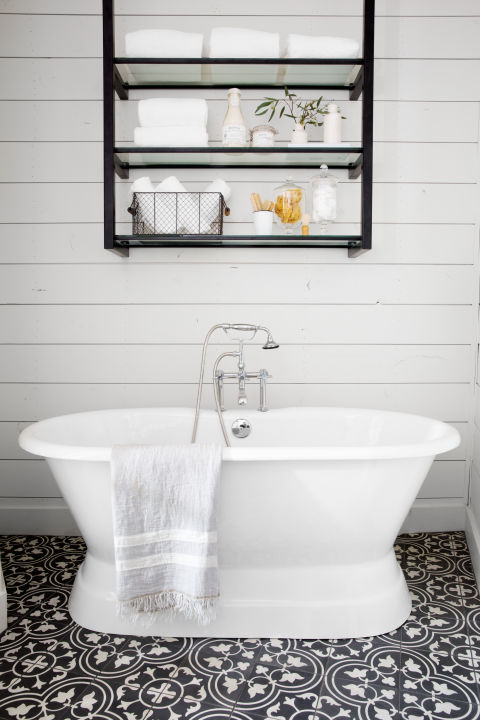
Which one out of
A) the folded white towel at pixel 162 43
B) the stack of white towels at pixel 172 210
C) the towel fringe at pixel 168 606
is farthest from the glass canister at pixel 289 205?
the towel fringe at pixel 168 606

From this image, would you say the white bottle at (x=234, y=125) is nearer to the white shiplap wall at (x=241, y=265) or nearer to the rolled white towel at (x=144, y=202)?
Answer: the white shiplap wall at (x=241, y=265)

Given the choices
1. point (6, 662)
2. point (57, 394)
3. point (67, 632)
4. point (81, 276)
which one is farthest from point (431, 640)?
point (81, 276)

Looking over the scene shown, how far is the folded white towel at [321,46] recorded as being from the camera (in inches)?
89.1

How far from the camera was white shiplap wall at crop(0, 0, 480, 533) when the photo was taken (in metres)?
2.48

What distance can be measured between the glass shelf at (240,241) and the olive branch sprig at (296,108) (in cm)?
49

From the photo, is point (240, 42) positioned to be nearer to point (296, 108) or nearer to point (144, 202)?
point (296, 108)

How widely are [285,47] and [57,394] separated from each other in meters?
1.81

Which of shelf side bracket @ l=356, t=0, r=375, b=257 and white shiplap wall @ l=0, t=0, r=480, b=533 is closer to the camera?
shelf side bracket @ l=356, t=0, r=375, b=257

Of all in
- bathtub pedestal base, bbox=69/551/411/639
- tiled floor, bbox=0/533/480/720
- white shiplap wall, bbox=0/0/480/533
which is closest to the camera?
tiled floor, bbox=0/533/480/720

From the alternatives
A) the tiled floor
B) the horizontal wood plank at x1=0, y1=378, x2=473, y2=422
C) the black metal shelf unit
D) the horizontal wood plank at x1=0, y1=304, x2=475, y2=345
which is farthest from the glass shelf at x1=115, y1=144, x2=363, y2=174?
the tiled floor

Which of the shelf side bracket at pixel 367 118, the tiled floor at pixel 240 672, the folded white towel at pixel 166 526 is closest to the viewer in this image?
the tiled floor at pixel 240 672

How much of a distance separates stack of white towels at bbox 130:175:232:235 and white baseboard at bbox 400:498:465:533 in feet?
5.19

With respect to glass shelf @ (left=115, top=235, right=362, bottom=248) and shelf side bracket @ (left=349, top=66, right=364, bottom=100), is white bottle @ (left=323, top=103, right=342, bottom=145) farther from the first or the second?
glass shelf @ (left=115, top=235, right=362, bottom=248)

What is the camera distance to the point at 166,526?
173cm
